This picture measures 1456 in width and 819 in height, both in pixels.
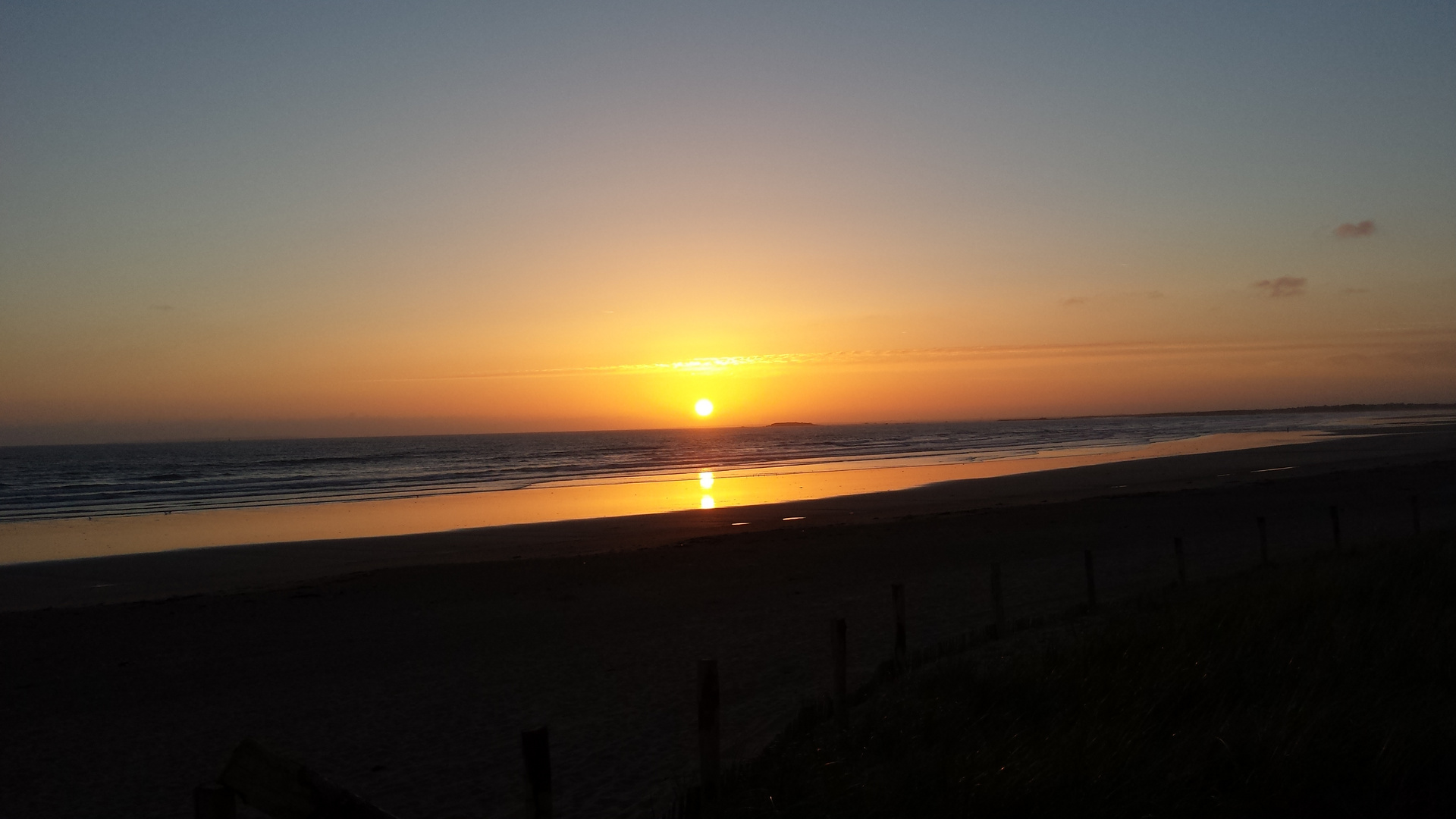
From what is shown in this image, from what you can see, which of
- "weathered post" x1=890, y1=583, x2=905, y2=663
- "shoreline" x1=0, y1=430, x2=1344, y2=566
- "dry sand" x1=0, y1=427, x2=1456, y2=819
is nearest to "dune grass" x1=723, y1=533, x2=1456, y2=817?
"weathered post" x1=890, y1=583, x2=905, y2=663

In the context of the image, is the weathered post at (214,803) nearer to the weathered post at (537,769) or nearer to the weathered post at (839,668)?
the weathered post at (537,769)

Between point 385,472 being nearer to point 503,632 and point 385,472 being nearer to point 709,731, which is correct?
point 503,632

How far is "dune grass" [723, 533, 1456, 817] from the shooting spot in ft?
18.1

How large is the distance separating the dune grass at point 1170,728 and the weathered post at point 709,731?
0.57 feet

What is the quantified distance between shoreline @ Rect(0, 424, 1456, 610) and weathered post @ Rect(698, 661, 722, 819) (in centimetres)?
1576

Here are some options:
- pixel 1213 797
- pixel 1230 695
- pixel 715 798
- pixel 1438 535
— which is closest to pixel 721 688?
pixel 715 798

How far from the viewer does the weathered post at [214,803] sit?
128 inches

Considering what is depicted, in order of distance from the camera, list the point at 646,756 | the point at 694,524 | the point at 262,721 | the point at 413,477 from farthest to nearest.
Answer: the point at 413,477 < the point at 694,524 < the point at 262,721 < the point at 646,756

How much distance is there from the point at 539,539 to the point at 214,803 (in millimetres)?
23528

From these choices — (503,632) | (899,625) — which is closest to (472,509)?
(503,632)

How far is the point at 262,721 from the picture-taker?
32.6ft

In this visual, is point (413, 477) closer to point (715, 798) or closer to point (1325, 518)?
point (1325, 518)

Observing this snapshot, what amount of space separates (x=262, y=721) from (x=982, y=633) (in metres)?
7.61

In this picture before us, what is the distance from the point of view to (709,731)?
19.4ft
